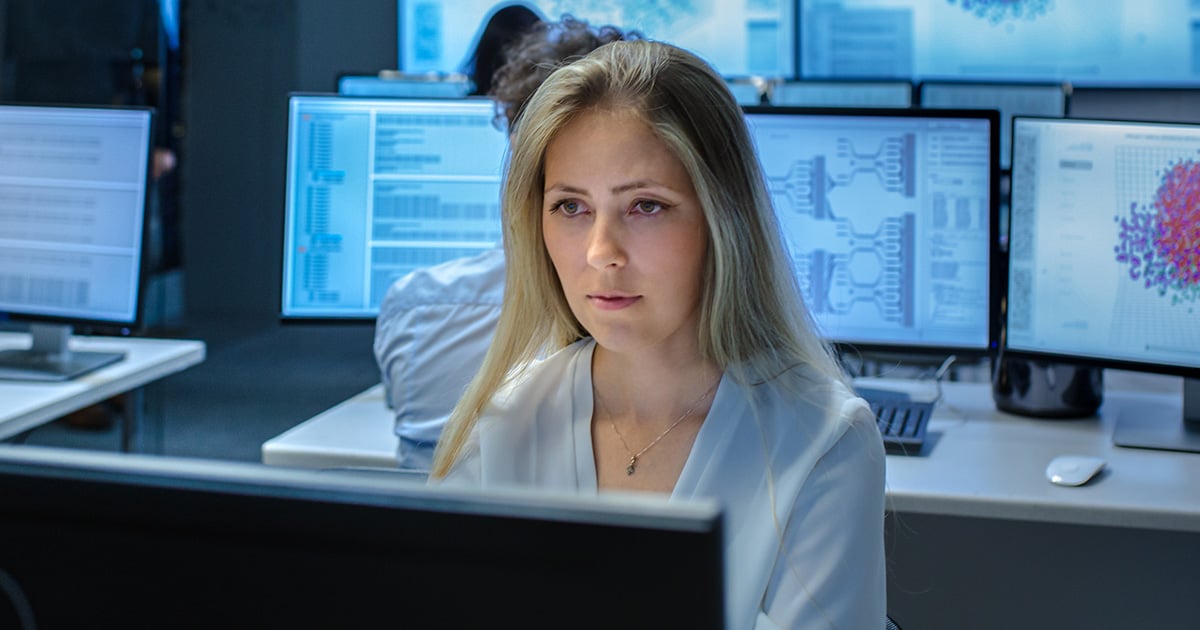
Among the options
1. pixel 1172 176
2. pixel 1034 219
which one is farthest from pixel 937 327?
pixel 1172 176

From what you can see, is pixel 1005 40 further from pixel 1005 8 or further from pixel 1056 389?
pixel 1056 389

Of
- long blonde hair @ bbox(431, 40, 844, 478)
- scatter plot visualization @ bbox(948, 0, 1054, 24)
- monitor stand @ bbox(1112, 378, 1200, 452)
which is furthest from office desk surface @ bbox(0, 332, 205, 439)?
scatter plot visualization @ bbox(948, 0, 1054, 24)

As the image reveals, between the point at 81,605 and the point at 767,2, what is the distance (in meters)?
5.42

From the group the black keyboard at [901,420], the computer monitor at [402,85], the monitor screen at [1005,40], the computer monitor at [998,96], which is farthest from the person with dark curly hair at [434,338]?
the monitor screen at [1005,40]

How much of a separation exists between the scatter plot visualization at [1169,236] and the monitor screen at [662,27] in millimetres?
3825

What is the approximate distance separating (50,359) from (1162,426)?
1981 millimetres

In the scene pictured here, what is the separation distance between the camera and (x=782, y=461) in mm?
1061

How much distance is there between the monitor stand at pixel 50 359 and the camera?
224cm

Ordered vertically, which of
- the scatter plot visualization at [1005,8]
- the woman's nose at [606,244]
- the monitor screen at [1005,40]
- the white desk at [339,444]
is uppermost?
the scatter plot visualization at [1005,8]

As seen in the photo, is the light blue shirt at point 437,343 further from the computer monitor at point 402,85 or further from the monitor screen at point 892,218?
the computer monitor at point 402,85

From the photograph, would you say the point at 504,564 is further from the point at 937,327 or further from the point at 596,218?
the point at 937,327

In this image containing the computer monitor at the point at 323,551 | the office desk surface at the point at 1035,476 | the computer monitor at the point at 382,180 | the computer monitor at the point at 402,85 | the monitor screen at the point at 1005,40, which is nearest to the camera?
the computer monitor at the point at 323,551

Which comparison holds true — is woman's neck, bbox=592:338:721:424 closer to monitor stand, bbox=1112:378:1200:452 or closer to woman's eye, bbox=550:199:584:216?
woman's eye, bbox=550:199:584:216

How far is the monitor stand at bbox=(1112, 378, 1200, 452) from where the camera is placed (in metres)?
1.83
